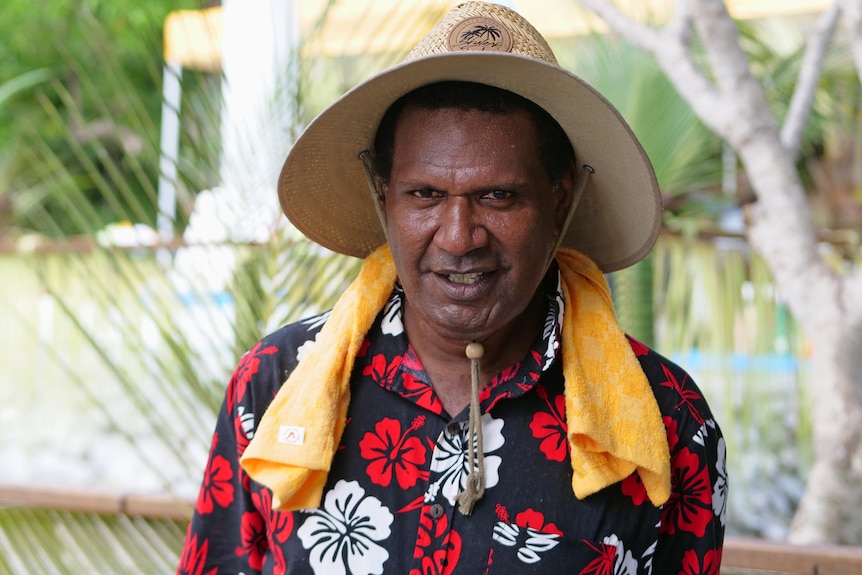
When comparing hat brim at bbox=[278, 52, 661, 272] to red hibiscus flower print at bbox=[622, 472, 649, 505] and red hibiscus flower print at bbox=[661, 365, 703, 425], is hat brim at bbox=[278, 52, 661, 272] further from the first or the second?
red hibiscus flower print at bbox=[622, 472, 649, 505]

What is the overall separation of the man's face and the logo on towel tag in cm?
27

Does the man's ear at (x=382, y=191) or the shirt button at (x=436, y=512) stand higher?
the man's ear at (x=382, y=191)

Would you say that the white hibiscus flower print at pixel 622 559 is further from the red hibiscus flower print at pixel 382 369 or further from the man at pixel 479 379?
the red hibiscus flower print at pixel 382 369

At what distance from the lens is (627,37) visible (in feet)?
10.4

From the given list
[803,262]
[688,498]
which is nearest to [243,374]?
[688,498]

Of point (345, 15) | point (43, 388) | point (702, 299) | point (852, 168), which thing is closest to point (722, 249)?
point (702, 299)

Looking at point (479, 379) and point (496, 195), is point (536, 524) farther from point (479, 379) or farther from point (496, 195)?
point (496, 195)

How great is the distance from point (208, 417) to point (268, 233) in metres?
0.56

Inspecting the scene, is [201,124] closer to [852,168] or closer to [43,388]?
[43,388]

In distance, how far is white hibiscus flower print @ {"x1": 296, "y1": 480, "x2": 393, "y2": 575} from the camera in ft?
5.00

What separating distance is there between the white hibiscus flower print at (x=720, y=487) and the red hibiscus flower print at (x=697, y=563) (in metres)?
0.07

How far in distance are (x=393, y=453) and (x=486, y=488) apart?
0.53 ft

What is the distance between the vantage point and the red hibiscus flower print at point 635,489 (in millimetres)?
1546

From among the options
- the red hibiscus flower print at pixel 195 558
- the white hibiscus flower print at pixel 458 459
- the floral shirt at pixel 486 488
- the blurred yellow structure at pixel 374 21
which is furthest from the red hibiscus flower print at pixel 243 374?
the blurred yellow structure at pixel 374 21
